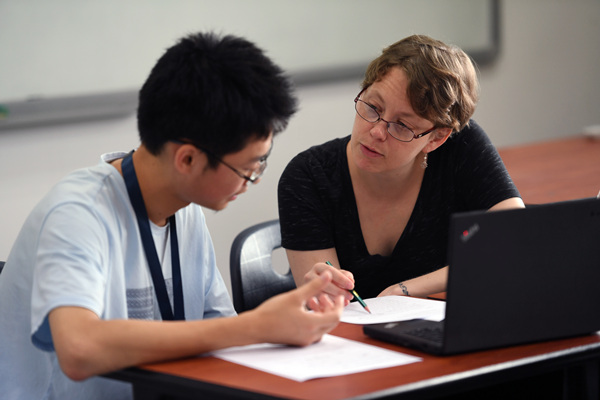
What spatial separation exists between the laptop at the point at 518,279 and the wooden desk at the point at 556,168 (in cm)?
139

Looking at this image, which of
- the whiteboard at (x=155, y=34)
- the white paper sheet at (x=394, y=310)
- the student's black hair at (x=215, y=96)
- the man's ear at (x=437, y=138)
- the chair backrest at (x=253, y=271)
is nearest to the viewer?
the student's black hair at (x=215, y=96)

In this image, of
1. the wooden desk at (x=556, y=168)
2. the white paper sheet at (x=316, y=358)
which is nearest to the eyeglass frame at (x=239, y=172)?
the white paper sheet at (x=316, y=358)

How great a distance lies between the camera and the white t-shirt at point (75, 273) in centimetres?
126

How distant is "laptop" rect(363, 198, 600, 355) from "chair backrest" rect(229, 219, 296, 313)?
797 mm

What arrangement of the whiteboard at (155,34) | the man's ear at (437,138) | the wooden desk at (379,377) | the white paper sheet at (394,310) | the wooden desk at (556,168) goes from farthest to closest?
the wooden desk at (556,168) < the whiteboard at (155,34) < the man's ear at (437,138) < the white paper sheet at (394,310) < the wooden desk at (379,377)

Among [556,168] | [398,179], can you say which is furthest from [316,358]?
[556,168]

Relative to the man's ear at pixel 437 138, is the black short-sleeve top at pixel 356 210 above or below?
below

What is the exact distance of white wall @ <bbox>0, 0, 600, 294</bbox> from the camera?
275cm

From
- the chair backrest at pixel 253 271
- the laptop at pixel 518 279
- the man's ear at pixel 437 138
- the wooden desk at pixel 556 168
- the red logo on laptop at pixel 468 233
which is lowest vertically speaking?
the chair backrest at pixel 253 271

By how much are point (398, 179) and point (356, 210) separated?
0.47ft

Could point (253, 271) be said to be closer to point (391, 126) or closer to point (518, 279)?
point (391, 126)

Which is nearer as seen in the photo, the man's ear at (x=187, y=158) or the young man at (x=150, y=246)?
the young man at (x=150, y=246)

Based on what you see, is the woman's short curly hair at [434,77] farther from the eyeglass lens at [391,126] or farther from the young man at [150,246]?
the young man at [150,246]

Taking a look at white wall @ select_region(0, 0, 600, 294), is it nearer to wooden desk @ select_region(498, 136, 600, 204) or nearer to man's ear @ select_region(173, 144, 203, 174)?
wooden desk @ select_region(498, 136, 600, 204)
